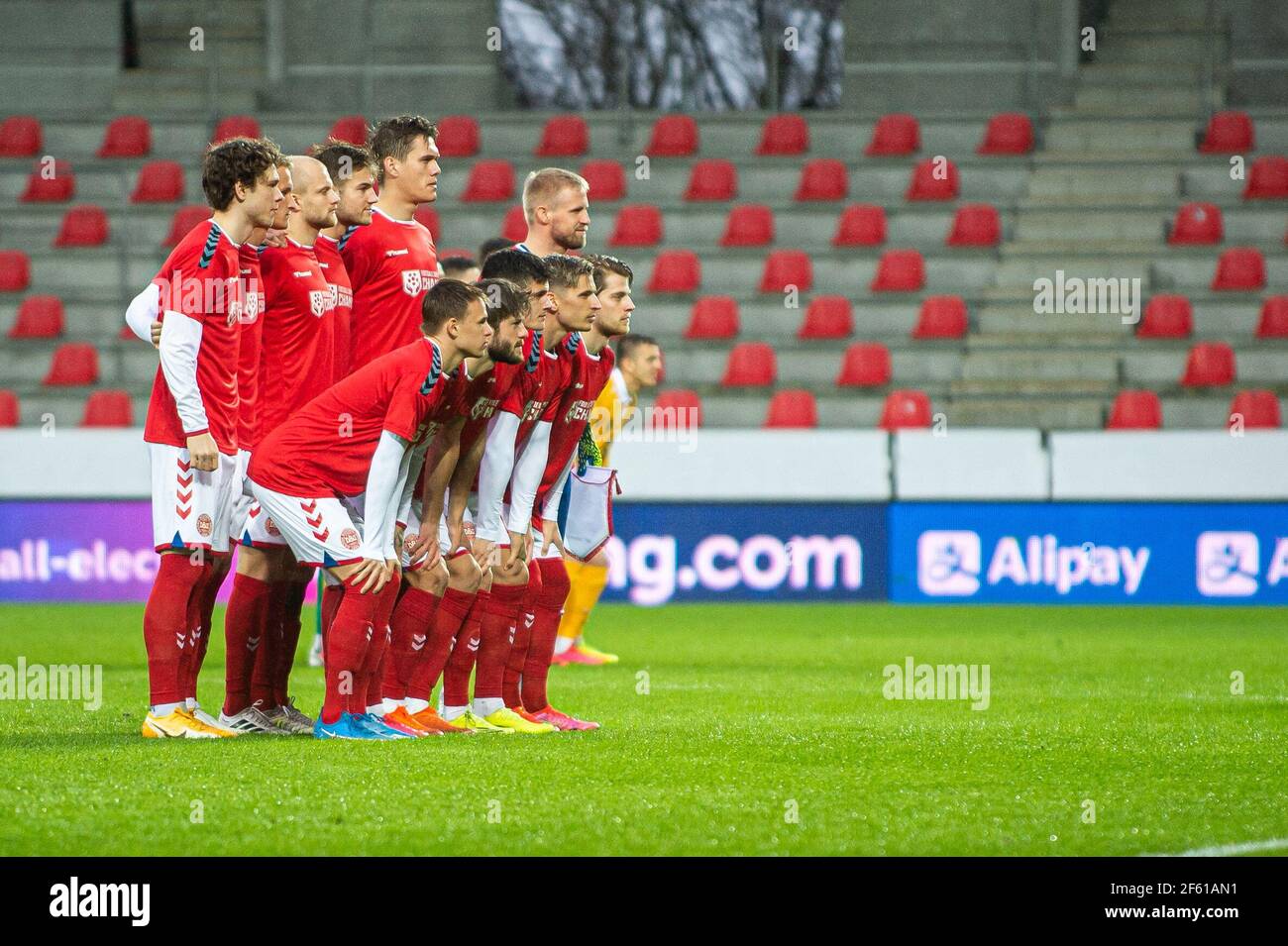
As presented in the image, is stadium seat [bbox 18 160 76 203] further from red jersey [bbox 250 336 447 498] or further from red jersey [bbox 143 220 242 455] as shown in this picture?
red jersey [bbox 250 336 447 498]

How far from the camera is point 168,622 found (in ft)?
20.3

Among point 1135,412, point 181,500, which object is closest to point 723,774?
point 181,500

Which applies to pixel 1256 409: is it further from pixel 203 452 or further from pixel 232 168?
pixel 203 452

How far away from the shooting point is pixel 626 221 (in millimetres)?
17797

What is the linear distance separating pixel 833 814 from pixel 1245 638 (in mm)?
7025

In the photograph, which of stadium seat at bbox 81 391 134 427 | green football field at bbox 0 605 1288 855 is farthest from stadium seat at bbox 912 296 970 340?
green football field at bbox 0 605 1288 855

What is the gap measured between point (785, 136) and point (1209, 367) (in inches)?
192

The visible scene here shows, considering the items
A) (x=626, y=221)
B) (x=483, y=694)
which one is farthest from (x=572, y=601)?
(x=626, y=221)

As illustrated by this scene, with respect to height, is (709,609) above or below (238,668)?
below

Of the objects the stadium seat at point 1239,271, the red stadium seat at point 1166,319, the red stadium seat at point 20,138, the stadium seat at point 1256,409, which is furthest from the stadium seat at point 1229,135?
the red stadium seat at point 20,138

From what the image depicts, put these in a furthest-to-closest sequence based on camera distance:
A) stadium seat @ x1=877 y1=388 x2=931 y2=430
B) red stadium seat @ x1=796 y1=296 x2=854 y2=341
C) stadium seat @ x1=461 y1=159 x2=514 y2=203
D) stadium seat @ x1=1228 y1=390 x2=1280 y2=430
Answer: stadium seat @ x1=461 y1=159 x2=514 y2=203 < red stadium seat @ x1=796 y1=296 x2=854 y2=341 < stadium seat @ x1=1228 y1=390 x2=1280 y2=430 < stadium seat @ x1=877 y1=388 x2=931 y2=430

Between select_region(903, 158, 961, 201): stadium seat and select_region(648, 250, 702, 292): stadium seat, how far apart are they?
2260 millimetres

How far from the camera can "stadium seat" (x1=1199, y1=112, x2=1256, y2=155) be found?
59.1ft
